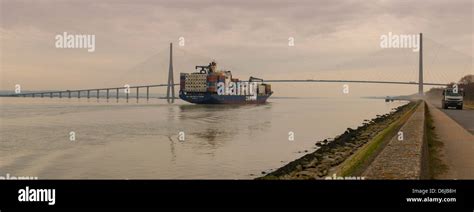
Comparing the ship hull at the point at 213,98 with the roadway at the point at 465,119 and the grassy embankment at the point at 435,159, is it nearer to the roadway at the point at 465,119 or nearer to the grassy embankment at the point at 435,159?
the roadway at the point at 465,119

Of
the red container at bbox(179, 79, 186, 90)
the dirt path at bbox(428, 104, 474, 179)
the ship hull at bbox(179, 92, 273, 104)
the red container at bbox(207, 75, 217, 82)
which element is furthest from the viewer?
the red container at bbox(179, 79, 186, 90)

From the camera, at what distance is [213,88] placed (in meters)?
110

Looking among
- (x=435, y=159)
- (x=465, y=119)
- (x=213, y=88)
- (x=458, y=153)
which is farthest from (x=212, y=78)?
(x=435, y=159)

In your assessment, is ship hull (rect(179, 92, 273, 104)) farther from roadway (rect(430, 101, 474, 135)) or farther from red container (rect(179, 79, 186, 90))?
roadway (rect(430, 101, 474, 135))

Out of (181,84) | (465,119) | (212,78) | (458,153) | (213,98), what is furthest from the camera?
(181,84)

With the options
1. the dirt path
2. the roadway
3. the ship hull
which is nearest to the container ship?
the ship hull

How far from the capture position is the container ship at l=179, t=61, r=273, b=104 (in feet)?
360

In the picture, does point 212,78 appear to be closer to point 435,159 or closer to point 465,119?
point 465,119
